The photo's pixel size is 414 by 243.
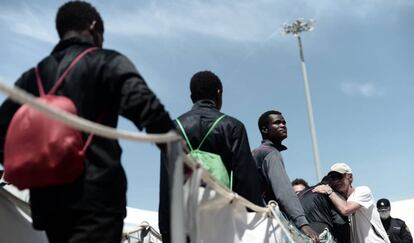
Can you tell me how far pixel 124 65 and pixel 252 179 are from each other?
1.36 m

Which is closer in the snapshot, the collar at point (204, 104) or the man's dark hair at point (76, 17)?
the man's dark hair at point (76, 17)

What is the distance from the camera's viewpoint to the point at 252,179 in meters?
3.24

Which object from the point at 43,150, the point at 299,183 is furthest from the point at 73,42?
the point at 299,183

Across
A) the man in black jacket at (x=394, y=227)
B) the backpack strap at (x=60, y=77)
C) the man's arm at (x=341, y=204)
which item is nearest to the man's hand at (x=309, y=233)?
the man's arm at (x=341, y=204)

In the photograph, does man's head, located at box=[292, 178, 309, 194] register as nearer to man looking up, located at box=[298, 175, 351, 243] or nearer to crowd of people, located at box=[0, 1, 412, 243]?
man looking up, located at box=[298, 175, 351, 243]

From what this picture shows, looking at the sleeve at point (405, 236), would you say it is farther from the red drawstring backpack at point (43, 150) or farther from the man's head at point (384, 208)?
the red drawstring backpack at point (43, 150)

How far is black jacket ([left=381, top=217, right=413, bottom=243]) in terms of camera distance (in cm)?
730

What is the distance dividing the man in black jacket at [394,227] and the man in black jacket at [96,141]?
5982 millimetres

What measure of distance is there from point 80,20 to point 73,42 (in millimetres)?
126

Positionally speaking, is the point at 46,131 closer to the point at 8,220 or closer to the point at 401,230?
the point at 8,220

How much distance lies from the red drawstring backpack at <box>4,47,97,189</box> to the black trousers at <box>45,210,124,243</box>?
135 mm

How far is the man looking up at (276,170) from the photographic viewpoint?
3.62m

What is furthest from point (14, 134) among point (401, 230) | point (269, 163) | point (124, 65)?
point (401, 230)

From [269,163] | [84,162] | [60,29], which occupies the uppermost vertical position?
[60,29]
